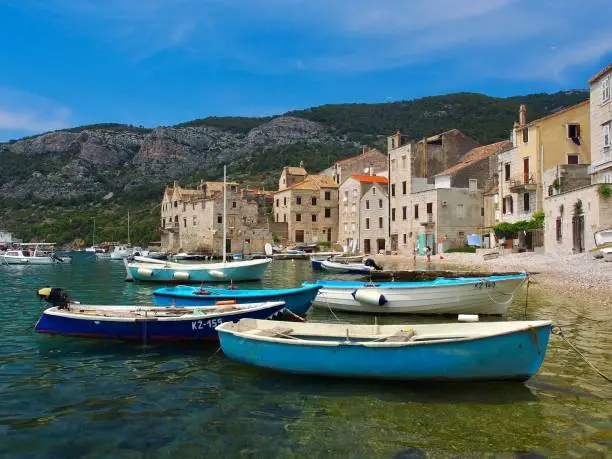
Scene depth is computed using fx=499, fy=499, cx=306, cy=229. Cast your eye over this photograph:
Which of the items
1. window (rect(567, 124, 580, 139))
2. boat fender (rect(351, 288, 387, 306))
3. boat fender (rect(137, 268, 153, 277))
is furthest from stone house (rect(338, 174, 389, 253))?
boat fender (rect(351, 288, 387, 306))

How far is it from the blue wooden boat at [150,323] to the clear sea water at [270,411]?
57 cm

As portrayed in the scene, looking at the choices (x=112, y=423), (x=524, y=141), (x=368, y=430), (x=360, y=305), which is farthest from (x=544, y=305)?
(x=524, y=141)

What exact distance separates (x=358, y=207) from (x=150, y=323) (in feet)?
175

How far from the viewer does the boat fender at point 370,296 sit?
17.1 meters

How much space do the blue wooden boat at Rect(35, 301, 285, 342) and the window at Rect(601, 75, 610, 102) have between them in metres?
29.1

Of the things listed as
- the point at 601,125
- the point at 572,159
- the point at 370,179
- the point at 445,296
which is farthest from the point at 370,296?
the point at 370,179

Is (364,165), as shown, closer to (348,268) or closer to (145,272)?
(348,268)

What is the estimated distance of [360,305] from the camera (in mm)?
17891

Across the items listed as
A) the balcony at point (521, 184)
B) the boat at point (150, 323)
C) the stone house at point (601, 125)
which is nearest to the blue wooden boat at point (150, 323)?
the boat at point (150, 323)

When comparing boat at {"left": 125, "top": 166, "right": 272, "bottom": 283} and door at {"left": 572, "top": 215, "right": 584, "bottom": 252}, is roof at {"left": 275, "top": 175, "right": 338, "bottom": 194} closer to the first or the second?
boat at {"left": 125, "top": 166, "right": 272, "bottom": 283}

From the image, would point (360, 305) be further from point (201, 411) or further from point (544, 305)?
point (201, 411)

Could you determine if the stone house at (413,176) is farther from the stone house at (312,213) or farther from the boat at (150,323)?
the boat at (150,323)

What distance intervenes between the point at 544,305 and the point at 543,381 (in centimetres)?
1004

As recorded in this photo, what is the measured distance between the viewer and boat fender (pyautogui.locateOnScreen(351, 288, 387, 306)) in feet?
56.0
